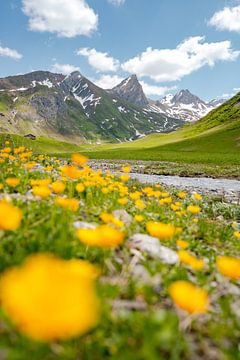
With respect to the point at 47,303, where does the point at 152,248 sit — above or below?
below

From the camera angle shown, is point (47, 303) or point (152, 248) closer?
→ point (47, 303)

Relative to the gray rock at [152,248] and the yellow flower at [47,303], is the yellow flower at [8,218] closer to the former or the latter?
the yellow flower at [47,303]

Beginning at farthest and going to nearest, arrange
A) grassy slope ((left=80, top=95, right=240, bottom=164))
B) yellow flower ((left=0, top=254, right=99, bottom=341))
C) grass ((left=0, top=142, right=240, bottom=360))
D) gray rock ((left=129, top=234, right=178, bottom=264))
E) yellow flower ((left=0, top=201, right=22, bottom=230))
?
grassy slope ((left=80, top=95, right=240, bottom=164)), gray rock ((left=129, top=234, right=178, bottom=264)), yellow flower ((left=0, top=201, right=22, bottom=230)), grass ((left=0, top=142, right=240, bottom=360)), yellow flower ((left=0, top=254, right=99, bottom=341))

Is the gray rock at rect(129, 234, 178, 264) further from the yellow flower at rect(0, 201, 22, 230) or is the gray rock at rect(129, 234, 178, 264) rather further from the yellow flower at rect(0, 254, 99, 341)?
the yellow flower at rect(0, 254, 99, 341)

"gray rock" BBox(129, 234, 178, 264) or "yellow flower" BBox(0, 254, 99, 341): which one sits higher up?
"yellow flower" BBox(0, 254, 99, 341)

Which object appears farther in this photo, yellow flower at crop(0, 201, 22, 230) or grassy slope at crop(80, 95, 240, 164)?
grassy slope at crop(80, 95, 240, 164)

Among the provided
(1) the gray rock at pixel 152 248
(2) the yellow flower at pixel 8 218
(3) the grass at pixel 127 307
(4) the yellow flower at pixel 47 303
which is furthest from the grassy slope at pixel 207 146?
(4) the yellow flower at pixel 47 303

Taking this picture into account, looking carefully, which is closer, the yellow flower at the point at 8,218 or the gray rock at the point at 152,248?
the yellow flower at the point at 8,218

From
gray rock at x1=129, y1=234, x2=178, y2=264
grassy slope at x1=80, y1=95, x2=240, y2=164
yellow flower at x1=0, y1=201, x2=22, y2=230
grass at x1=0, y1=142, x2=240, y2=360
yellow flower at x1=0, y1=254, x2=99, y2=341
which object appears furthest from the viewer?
grassy slope at x1=80, y1=95, x2=240, y2=164

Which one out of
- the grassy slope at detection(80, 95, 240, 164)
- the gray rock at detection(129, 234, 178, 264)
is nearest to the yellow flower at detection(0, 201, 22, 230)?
the gray rock at detection(129, 234, 178, 264)

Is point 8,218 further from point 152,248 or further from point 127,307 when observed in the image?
point 152,248

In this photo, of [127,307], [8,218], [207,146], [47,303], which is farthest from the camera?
[207,146]

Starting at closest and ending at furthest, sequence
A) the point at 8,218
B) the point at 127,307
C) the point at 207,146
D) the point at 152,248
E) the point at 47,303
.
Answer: the point at 47,303
the point at 8,218
the point at 127,307
the point at 152,248
the point at 207,146

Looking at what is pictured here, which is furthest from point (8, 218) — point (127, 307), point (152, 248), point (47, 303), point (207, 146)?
point (207, 146)
